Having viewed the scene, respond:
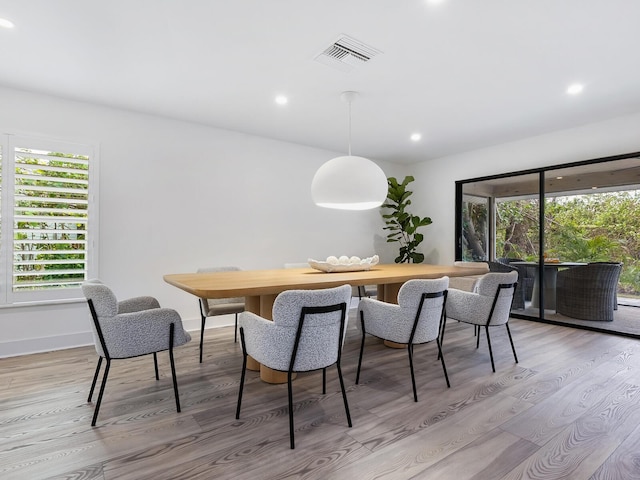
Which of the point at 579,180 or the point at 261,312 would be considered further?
the point at 579,180

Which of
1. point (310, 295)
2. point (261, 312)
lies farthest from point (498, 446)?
point (261, 312)

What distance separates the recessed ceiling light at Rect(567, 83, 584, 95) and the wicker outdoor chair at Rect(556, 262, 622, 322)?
6.96 ft

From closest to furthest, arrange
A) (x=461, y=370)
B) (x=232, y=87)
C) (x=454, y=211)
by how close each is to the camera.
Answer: (x=461, y=370) < (x=232, y=87) < (x=454, y=211)

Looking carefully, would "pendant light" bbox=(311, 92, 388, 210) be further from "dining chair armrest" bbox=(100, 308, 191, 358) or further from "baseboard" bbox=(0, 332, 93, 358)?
"baseboard" bbox=(0, 332, 93, 358)

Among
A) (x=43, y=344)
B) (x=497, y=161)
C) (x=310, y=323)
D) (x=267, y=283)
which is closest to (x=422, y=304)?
(x=310, y=323)

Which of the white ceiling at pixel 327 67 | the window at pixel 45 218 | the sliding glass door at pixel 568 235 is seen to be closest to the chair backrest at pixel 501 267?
the sliding glass door at pixel 568 235

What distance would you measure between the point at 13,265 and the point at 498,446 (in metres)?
4.08

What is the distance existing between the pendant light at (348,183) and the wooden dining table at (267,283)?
652 mm

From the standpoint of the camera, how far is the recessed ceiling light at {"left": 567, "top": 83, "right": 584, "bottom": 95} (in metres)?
2.97

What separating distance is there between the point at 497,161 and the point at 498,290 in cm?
296

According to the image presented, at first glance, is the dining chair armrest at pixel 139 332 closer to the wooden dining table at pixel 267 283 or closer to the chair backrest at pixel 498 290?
the wooden dining table at pixel 267 283

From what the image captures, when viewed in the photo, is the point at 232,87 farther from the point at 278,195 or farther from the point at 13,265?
the point at 13,265

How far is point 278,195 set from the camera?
463 cm

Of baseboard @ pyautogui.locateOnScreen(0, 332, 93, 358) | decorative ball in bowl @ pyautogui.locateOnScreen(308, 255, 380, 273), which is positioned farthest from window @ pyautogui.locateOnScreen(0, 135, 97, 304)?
decorative ball in bowl @ pyautogui.locateOnScreen(308, 255, 380, 273)
